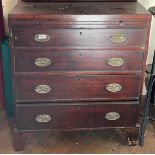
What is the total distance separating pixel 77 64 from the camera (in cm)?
171

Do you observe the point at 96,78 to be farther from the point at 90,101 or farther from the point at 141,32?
the point at 141,32

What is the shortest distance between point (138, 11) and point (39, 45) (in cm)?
57

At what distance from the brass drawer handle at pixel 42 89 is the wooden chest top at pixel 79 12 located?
394mm

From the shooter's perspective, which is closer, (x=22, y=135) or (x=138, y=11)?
(x=138, y=11)

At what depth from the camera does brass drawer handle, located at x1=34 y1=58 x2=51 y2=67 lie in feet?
5.52

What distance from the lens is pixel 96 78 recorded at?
176 centimetres

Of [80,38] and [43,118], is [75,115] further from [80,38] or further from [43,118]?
[80,38]

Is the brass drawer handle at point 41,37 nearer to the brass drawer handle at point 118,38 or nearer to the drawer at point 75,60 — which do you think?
the drawer at point 75,60

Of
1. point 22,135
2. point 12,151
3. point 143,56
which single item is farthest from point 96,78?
point 12,151

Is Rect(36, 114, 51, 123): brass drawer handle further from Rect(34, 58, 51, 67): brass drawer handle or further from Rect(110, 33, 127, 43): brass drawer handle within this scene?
Rect(110, 33, 127, 43): brass drawer handle

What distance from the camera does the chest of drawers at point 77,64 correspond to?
1611 millimetres

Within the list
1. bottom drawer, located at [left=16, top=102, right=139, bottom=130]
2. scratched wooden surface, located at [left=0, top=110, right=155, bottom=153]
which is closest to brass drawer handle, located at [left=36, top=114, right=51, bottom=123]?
bottom drawer, located at [left=16, top=102, right=139, bottom=130]

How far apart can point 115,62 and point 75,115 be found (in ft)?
1.33

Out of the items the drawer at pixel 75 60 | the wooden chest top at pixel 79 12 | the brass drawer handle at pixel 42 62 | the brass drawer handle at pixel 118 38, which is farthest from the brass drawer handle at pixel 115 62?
the brass drawer handle at pixel 42 62
